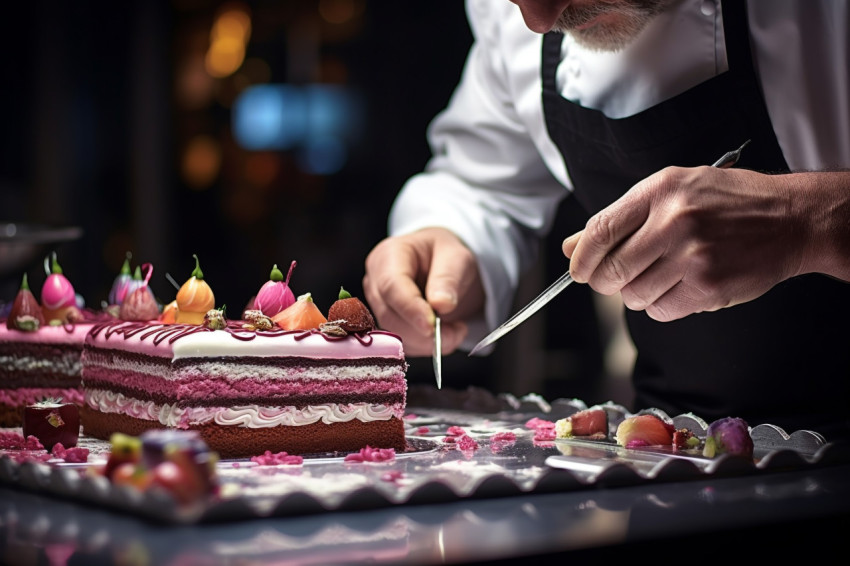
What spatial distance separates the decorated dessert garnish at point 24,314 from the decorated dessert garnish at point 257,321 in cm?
70

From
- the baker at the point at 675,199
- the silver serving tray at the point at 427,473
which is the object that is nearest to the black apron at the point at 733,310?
the baker at the point at 675,199

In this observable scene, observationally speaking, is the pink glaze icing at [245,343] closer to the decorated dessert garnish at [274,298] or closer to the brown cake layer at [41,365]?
the decorated dessert garnish at [274,298]

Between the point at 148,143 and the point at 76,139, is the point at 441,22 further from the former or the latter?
the point at 76,139

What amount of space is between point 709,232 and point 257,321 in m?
→ 0.97

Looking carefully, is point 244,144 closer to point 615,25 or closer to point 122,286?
point 122,286

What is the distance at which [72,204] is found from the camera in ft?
19.7

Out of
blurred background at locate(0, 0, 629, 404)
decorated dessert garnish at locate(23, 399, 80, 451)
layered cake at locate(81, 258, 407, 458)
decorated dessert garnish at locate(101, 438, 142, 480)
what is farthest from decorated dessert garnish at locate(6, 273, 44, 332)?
blurred background at locate(0, 0, 629, 404)

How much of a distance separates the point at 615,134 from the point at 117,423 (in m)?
1.34

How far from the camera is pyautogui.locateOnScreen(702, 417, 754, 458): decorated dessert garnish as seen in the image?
6.28ft

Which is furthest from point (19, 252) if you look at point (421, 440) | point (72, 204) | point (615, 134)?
point (72, 204)

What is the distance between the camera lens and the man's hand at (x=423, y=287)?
2543 mm

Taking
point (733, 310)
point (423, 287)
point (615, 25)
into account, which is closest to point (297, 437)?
point (423, 287)

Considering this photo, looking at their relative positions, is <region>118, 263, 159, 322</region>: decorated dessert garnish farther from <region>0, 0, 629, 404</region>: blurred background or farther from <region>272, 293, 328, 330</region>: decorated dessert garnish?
<region>0, 0, 629, 404</region>: blurred background

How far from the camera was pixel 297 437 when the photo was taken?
2215 millimetres
